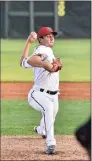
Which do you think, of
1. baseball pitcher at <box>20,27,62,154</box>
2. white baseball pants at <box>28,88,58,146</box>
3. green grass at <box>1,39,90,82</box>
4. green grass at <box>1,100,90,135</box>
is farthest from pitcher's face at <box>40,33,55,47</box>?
green grass at <box>1,39,90,82</box>

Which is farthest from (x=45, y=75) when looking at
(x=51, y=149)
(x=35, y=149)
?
(x=35, y=149)

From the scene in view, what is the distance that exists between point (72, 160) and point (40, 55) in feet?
3.55

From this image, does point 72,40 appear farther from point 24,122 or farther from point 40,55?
point 40,55

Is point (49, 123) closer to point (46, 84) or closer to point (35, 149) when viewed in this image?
point (46, 84)

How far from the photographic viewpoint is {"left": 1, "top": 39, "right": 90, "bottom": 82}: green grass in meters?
17.0

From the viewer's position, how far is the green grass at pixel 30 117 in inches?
331

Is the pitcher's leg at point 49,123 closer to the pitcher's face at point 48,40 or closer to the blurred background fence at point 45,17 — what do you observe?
the pitcher's face at point 48,40

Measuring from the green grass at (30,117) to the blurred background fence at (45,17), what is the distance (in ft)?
62.9

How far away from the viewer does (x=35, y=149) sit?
6.77 meters

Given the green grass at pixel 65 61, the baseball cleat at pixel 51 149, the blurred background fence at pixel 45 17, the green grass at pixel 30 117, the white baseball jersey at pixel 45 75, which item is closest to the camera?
the white baseball jersey at pixel 45 75

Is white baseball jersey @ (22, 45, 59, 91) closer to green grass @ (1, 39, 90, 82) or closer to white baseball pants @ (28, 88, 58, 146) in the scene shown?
white baseball pants @ (28, 88, 58, 146)

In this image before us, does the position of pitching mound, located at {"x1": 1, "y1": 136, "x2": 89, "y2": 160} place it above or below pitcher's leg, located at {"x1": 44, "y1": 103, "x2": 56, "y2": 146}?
below

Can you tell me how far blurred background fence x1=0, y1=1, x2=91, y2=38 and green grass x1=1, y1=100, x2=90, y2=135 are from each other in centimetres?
1918

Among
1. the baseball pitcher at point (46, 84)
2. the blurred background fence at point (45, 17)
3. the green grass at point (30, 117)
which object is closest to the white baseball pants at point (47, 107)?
the baseball pitcher at point (46, 84)
